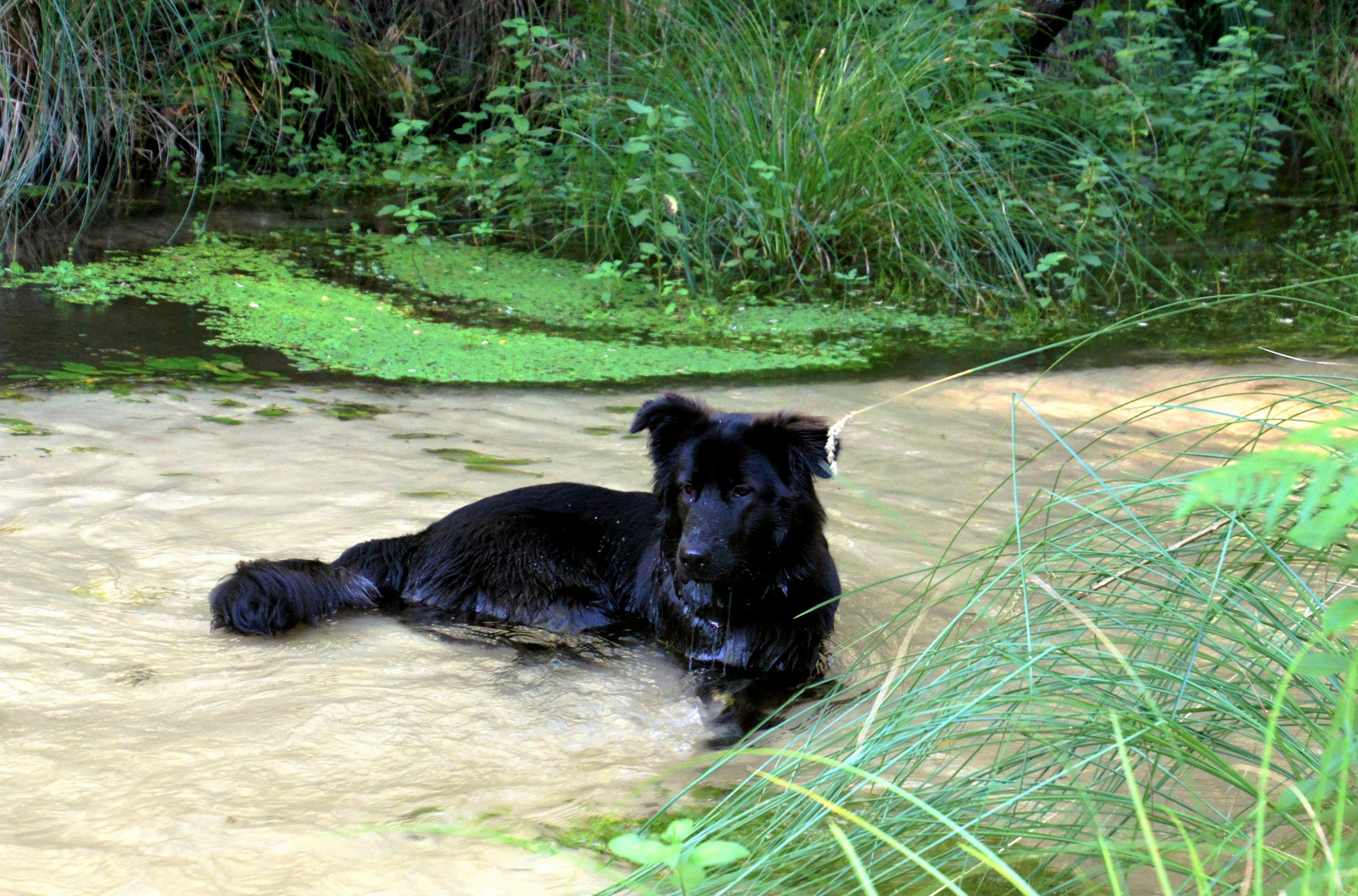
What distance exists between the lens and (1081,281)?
24.8 feet

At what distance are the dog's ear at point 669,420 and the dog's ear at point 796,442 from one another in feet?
0.62

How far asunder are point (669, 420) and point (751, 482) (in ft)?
1.06

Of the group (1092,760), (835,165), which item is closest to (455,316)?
(835,165)

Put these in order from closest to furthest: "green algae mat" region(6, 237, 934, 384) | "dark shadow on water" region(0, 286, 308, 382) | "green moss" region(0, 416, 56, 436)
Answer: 1. "green moss" region(0, 416, 56, 436)
2. "dark shadow on water" region(0, 286, 308, 382)
3. "green algae mat" region(6, 237, 934, 384)

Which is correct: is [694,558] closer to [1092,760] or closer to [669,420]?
[669,420]

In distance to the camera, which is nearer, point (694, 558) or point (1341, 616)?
point (1341, 616)

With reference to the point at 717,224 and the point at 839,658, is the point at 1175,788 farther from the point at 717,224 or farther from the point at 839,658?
the point at 717,224

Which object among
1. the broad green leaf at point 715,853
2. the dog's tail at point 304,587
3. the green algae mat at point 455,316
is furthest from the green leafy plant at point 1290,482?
the green algae mat at point 455,316

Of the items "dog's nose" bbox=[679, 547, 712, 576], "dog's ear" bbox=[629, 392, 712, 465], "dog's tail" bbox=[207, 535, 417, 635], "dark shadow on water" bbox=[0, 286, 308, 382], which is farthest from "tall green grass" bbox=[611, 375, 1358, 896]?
"dark shadow on water" bbox=[0, 286, 308, 382]

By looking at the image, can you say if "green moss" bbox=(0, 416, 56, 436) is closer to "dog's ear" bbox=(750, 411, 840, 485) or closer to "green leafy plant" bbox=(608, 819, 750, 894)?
"dog's ear" bbox=(750, 411, 840, 485)

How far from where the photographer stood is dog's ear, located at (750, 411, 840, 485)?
340 centimetres

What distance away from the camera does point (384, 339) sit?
6246 mm

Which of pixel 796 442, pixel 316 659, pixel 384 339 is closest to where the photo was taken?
pixel 316 659

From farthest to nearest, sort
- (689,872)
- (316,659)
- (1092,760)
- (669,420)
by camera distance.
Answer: (669,420) → (316,659) → (1092,760) → (689,872)
